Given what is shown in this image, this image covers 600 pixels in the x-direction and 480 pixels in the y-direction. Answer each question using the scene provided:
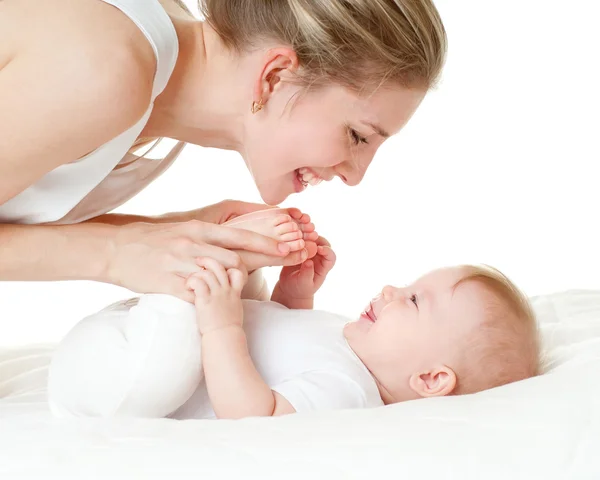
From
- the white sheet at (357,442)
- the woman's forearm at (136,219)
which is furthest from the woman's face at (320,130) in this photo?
the white sheet at (357,442)

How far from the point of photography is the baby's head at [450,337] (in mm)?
1681

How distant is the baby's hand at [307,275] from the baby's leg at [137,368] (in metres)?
0.42

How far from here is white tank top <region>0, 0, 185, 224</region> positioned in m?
1.76

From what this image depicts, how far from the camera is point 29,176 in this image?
174 centimetres

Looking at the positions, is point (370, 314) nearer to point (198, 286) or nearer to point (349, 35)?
point (198, 286)

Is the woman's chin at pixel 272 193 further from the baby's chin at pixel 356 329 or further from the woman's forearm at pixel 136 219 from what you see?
the baby's chin at pixel 356 329

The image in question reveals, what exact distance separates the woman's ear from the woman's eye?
18 centimetres

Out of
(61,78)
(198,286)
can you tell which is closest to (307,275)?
(198,286)

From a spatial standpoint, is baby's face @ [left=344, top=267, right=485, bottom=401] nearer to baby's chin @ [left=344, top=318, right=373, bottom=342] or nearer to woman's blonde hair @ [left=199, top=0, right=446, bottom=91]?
baby's chin @ [left=344, top=318, right=373, bottom=342]

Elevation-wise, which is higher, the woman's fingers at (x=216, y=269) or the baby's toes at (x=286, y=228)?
the baby's toes at (x=286, y=228)

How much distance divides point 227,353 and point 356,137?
1.89ft

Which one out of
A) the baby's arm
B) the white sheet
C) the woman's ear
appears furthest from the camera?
the woman's ear

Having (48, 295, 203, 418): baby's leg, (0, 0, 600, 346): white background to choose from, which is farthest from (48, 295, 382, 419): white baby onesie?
(0, 0, 600, 346): white background

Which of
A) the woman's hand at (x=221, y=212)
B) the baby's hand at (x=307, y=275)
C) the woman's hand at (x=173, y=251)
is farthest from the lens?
the woman's hand at (x=221, y=212)
